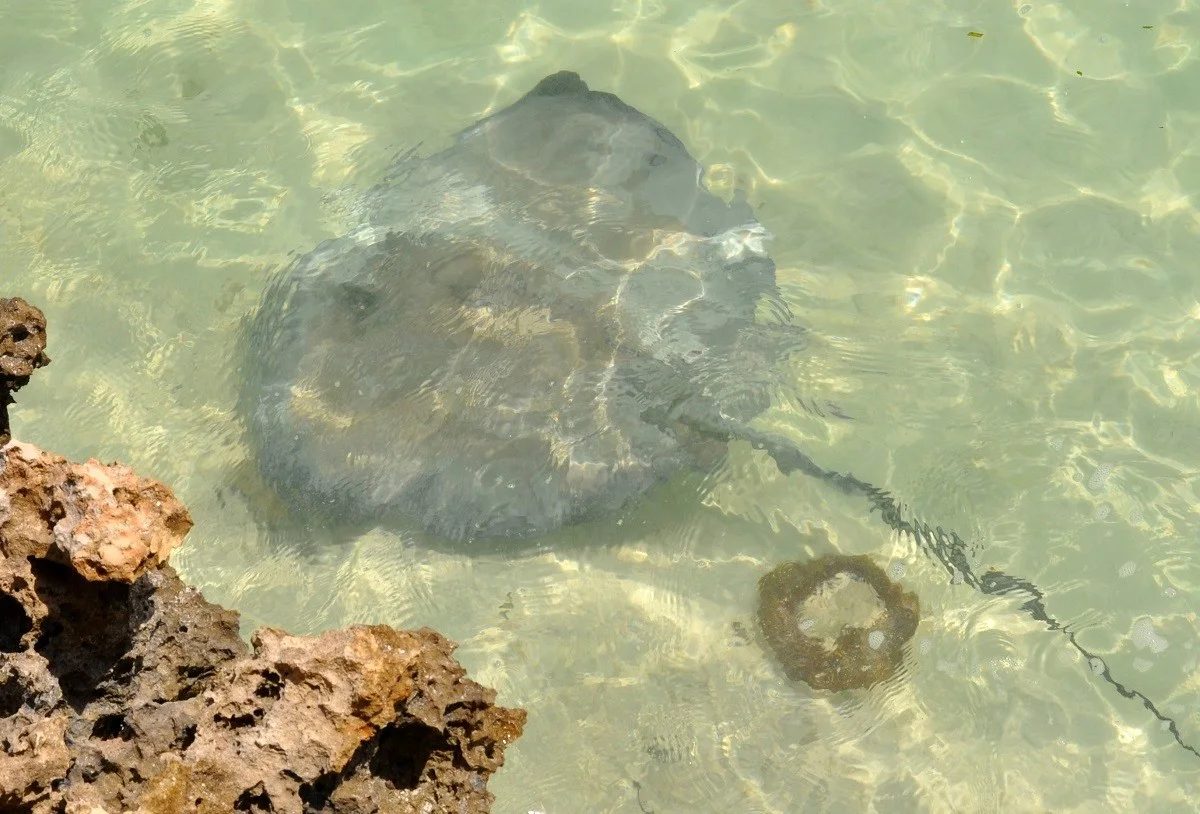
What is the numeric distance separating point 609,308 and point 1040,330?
2883 millimetres

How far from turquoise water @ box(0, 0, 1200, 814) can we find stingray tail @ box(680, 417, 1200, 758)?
8 cm

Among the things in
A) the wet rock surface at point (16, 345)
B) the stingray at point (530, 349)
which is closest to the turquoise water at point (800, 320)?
the stingray at point (530, 349)

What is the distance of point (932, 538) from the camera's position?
5.64 m

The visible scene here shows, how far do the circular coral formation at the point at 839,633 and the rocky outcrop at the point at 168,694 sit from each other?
7.24 ft

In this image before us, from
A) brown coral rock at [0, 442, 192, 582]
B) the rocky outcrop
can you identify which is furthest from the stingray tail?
brown coral rock at [0, 442, 192, 582]

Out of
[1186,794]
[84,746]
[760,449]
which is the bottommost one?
[1186,794]

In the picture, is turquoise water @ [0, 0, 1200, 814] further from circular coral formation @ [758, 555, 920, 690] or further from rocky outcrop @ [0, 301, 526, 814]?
rocky outcrop @ [0, 301, 526, 814]

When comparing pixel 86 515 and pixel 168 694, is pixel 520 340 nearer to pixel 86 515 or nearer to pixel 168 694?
pixel 168 694

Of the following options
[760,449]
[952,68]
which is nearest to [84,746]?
[760,449]

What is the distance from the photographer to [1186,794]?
16.6 feet

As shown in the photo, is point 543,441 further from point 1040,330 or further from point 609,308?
point 1040,330

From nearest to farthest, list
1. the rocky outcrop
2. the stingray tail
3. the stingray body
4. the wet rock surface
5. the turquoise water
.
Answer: the rocky outcrop → the wet rock surface → the turquoise water → the stingray body → the stingray tail

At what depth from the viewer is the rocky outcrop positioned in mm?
2816

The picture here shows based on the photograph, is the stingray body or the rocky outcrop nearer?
the rocky outcrop
